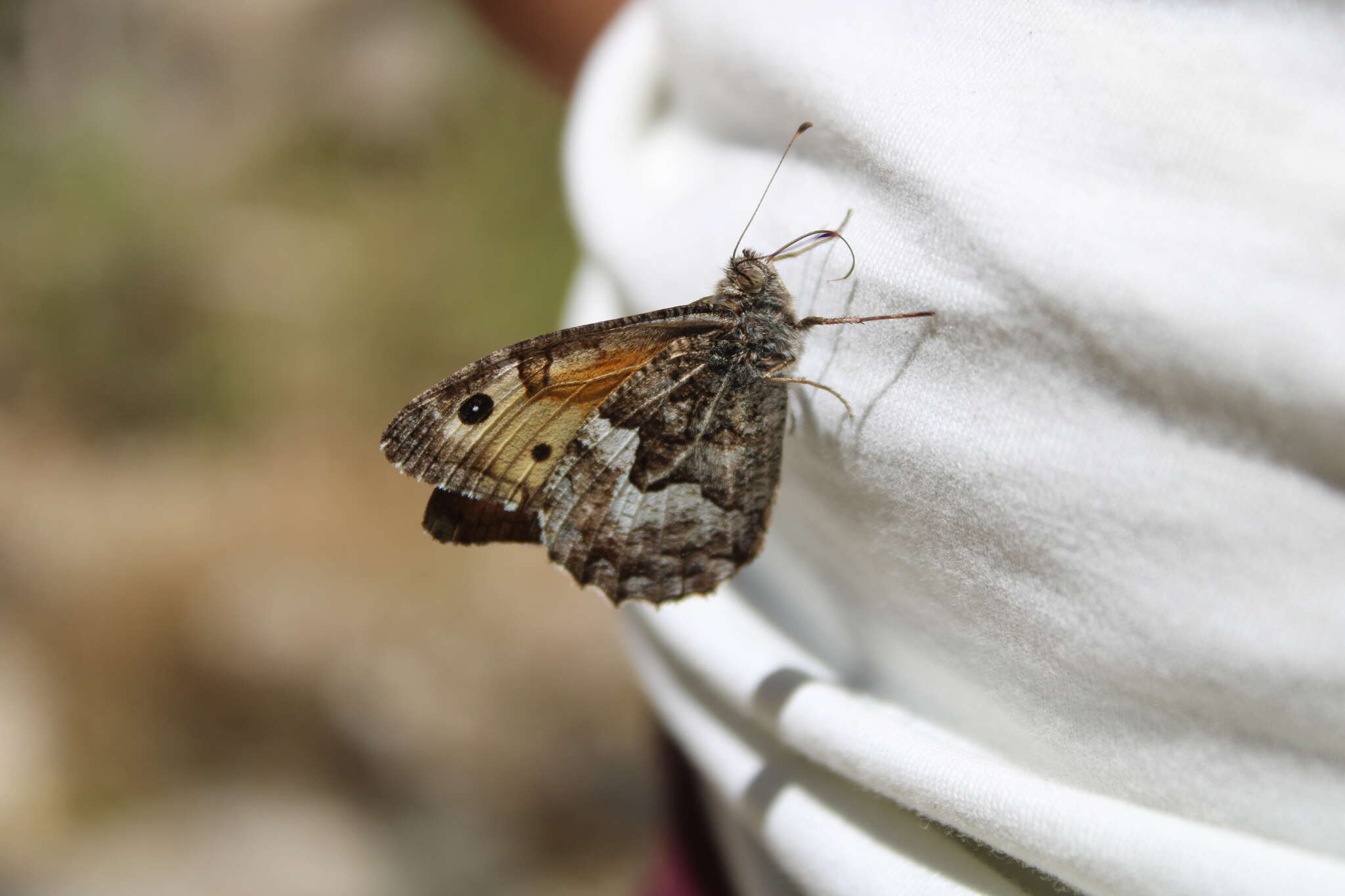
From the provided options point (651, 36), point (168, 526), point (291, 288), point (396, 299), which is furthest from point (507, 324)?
point (651, 36)

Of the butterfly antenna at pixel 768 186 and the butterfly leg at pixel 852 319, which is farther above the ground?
the butterfly antenna at pixel 768 186

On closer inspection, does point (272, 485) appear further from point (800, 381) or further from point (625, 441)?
point (800, 381)

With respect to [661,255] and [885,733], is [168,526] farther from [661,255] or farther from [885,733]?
[885,733]

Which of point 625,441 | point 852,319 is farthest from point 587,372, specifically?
point 852,319

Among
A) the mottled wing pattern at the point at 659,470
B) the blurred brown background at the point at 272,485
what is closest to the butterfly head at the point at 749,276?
the mottled wing pattern at the point at 659,470

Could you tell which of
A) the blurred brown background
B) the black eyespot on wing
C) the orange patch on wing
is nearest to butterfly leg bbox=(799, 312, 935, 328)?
the orange patch on wing

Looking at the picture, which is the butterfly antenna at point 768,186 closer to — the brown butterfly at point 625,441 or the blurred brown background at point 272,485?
the brown butterfly at point 625,441
